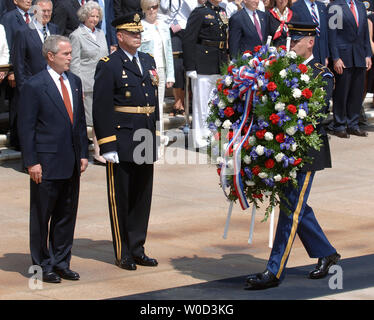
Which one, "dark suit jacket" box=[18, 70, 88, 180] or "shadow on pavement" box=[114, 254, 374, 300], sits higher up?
"dark suit jacket" box=[18, 70, 88, 180]

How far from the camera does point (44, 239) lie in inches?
299

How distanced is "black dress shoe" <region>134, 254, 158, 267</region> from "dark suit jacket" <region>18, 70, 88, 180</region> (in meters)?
1.01

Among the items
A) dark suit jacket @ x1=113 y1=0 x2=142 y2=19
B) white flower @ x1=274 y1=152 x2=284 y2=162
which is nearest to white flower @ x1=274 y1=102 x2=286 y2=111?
white flower @ x1=274 y1=152 x2=284 y2=162

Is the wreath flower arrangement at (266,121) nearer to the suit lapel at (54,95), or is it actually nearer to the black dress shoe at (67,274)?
the suit lapel at (54,95)

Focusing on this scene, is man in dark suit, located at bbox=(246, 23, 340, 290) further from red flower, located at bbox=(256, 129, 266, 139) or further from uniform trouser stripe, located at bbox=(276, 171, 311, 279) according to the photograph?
red flower, located at bbox=(256, 129, 266, 139)

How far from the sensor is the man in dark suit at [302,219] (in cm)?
731

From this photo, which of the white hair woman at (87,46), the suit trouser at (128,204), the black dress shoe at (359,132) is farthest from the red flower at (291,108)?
the black dress shoe at (359,132)

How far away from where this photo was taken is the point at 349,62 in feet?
45.8

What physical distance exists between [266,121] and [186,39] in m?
5.97

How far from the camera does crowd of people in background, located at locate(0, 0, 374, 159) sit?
11641mm

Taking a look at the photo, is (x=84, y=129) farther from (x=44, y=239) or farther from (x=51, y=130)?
(x=44, y=239)

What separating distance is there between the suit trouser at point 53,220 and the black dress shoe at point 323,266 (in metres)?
1.96

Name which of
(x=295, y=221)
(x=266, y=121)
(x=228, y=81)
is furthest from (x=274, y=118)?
(x=295, y=221)

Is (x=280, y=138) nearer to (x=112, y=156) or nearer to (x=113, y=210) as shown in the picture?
(x=112, y=156)
